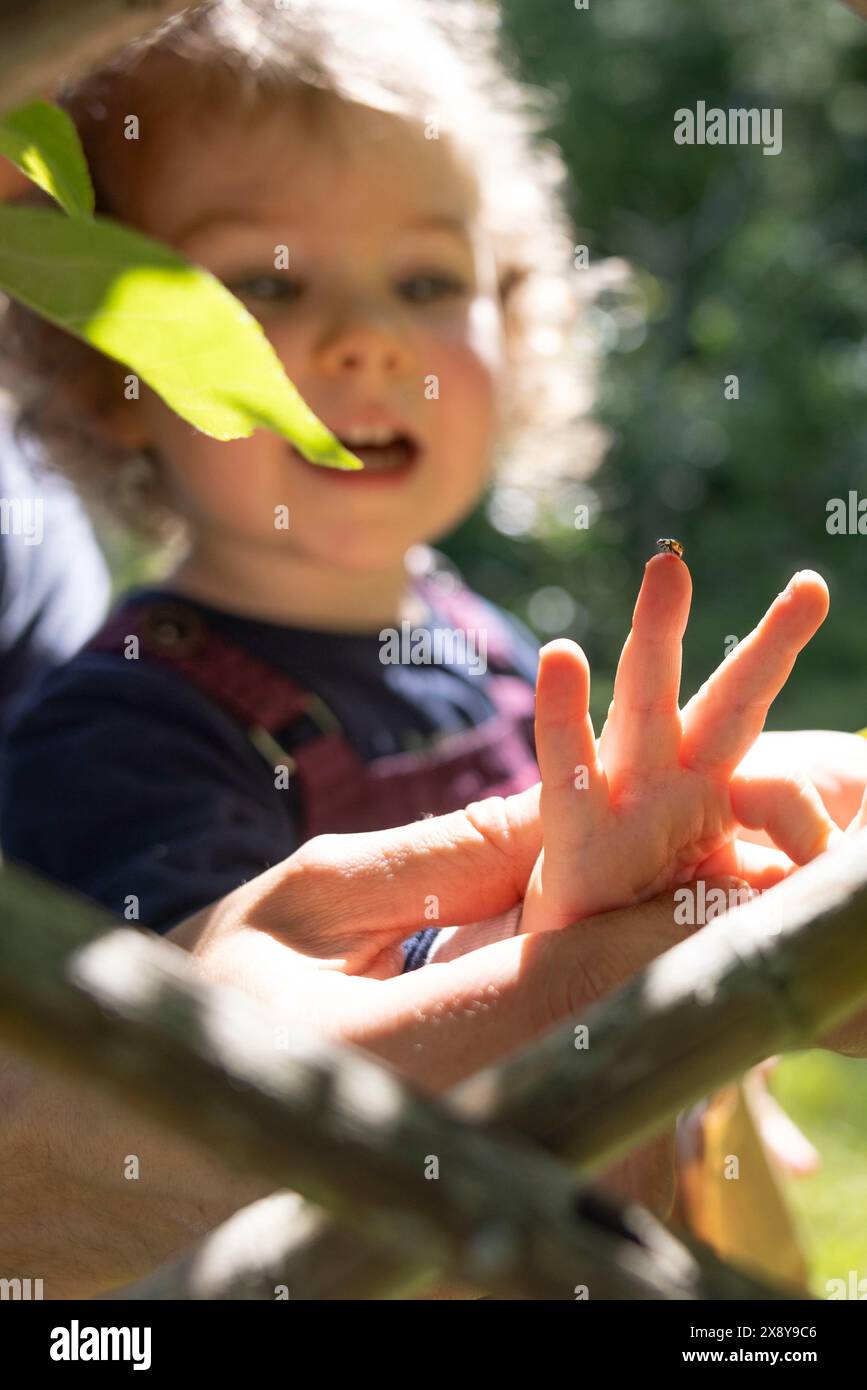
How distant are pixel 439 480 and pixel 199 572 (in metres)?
0.22

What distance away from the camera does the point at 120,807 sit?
969mm

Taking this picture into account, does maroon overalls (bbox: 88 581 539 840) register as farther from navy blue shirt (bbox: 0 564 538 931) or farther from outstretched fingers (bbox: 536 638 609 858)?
outstretched fingers (bbox: 536 638 609 858)

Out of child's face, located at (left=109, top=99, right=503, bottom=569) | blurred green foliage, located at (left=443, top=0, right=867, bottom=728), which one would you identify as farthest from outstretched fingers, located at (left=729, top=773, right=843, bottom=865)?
blurred green foliage, located at (left=443, top=0, right=867, bottom=728)

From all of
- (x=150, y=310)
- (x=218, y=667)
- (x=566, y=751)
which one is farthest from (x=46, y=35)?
(x=218, y=667)

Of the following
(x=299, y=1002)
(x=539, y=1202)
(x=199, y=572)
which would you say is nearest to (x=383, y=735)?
(x=199, y=572)

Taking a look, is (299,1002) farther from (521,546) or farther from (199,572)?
(521,546)

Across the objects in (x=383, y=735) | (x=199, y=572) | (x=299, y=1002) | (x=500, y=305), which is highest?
(x=500, y=305)

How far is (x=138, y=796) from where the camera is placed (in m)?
0.97

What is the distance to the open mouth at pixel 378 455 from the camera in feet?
3.80

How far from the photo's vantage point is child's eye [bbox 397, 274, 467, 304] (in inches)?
48.0

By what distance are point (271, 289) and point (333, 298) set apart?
5 centimetres

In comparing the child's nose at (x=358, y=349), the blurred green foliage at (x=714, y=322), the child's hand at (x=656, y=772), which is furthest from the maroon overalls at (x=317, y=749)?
the blurred green foliage at (x=714, y=322)

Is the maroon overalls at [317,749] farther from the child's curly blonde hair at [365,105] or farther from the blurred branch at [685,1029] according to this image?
the blurred branch at [685,1029]

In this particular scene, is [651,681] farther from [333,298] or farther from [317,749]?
[333,298]
